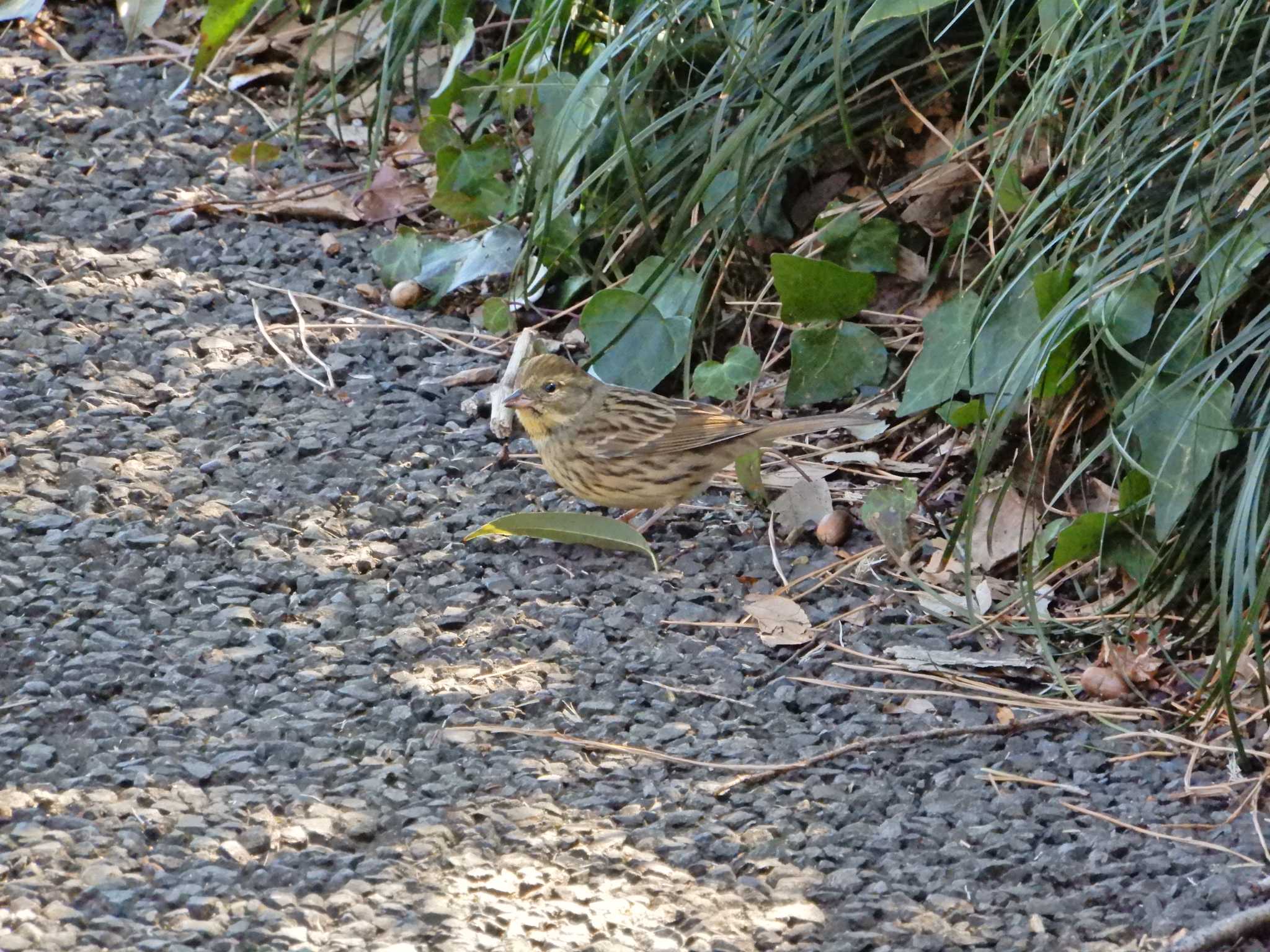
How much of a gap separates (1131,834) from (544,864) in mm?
1263

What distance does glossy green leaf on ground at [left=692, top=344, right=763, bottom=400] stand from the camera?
5.16 m

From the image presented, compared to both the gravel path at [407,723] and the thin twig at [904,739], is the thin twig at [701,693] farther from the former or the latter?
the thin twig at [904,739]

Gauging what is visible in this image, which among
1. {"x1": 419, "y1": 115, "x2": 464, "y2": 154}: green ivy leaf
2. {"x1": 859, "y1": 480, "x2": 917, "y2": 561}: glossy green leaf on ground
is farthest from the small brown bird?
{"x1": 419, "y1": 115, "x2": 464, "y2": 154}: green ivy leaf

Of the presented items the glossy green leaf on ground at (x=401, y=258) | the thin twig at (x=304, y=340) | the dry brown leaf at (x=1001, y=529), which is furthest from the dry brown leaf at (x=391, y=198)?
the dry brown leaf at (x=1001, y=529)

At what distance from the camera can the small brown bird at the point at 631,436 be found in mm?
4777

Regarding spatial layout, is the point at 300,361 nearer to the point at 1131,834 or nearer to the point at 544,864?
the point at 544,864

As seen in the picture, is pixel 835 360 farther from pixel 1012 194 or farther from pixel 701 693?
pixel 701 693

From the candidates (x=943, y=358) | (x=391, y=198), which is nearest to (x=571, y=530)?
(x=943, y=358)

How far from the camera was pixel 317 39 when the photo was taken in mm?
5840

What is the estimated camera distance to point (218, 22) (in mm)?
6770

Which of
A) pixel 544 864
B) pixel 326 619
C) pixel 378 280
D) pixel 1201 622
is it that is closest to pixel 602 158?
pixel 378 280

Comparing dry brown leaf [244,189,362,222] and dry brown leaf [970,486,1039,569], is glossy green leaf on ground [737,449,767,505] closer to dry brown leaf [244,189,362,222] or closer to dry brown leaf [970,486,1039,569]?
dry brown leaf [970,486,1039,569]

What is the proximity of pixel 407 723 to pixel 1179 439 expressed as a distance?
196cm

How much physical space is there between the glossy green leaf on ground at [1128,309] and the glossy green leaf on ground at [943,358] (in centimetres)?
55
